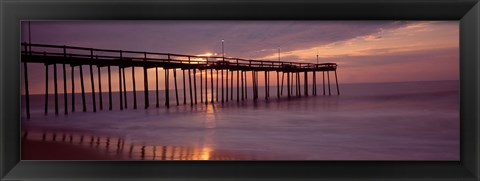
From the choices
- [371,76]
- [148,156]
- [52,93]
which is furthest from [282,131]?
[52,93]

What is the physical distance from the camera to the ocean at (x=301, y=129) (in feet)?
14.8

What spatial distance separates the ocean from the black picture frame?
0.35 meters

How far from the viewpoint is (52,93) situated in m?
5.36

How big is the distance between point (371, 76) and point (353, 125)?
0.62 meters

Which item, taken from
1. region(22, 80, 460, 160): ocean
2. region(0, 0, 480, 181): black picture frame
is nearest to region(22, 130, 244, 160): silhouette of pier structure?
region(22, 80, 460, 160): ocean
